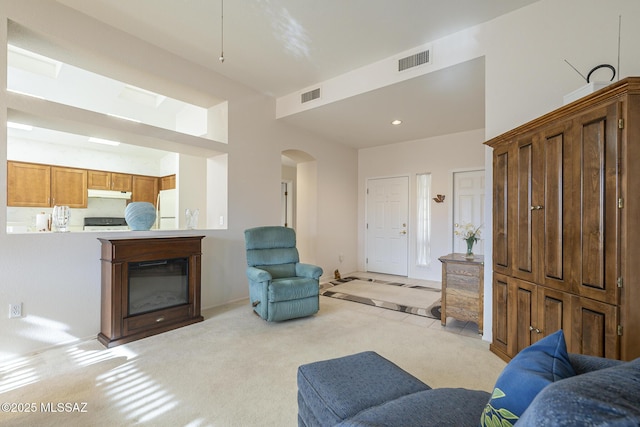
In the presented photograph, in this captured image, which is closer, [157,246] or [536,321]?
[536,321]

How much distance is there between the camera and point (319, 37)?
300cm

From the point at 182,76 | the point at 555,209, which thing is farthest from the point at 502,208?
the point at 182,76

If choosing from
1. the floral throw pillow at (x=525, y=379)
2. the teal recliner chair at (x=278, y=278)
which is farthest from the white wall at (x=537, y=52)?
the floral throw pillow at (x=525, y=379)

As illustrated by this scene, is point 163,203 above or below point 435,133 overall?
below

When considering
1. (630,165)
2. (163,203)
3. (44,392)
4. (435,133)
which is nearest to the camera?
(630,165)

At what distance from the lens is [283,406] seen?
1.79 meters

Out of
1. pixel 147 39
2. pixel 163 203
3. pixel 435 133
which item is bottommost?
pixel 163 203

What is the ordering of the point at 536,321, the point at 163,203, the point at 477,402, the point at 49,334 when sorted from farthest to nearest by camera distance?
the point at 163,203
the point at 49,334
the point at 536,321
the point at 477,402

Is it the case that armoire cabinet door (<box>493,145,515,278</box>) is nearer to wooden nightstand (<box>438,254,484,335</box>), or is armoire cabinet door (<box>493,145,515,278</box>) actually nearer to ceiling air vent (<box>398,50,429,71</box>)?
wooden nightstand (<box>438,254,484,335</box>)

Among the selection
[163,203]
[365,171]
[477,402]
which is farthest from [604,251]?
[163,203]

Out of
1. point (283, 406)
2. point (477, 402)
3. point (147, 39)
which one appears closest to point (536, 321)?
point (477, 402)

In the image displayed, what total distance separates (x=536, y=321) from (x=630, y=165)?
118 cm

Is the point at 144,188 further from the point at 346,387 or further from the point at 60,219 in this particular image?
the point at 346,387

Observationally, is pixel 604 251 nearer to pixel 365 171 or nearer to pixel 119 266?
pixel 119 266
